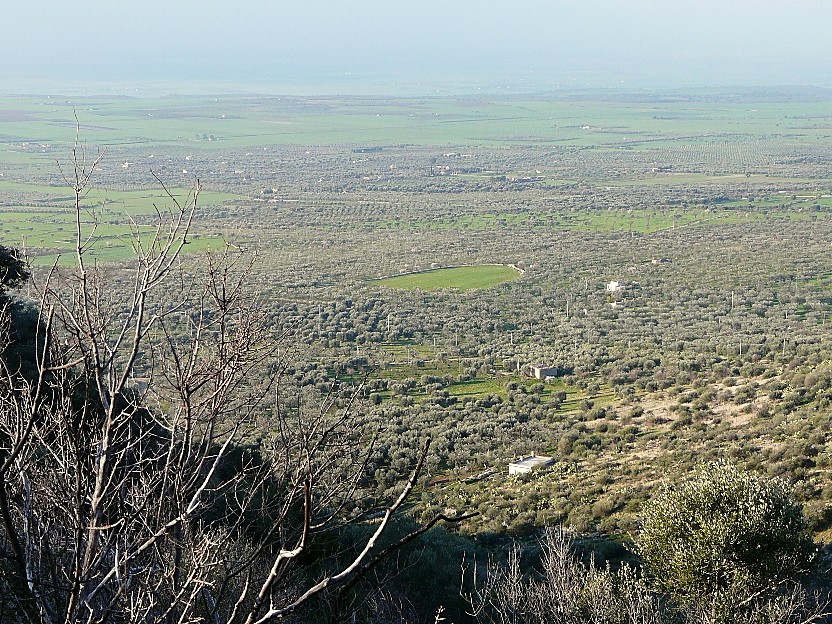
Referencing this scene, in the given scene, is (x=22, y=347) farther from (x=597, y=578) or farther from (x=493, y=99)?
(x=493, y=99)

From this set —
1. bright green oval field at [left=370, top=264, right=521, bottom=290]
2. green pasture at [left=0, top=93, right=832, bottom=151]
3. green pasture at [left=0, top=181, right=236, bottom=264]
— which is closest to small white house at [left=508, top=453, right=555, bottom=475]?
green pasture at [left=0, top=181, right=236, bottom=264]

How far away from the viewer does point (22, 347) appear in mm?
12469

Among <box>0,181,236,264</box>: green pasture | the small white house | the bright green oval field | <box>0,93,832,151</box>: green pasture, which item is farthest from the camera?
<box>0,93,832,151</box>: green pasture

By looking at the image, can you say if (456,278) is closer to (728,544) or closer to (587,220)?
(587,220)

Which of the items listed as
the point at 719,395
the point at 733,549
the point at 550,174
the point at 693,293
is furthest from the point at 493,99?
the point at 733,549

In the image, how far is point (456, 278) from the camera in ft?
150

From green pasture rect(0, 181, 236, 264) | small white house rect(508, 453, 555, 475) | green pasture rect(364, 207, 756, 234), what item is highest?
green pasture rect(0, 181, 236, 264)

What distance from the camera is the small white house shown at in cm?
1947

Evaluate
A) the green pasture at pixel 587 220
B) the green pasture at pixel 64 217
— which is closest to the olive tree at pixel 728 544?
the green pasture at pixel 64 217

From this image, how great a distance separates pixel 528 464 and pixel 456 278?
26.4 m

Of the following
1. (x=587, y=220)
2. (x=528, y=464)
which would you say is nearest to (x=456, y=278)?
(x=587, y=220)

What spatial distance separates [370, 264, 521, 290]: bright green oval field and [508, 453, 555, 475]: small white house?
23305 mm

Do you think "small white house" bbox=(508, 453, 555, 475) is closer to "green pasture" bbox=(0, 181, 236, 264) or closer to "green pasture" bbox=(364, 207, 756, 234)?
"green pasture" bbox=(0, 181, 236, 264)

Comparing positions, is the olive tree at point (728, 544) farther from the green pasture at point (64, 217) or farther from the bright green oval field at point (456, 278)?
the bright green oval field at point (456, 278)
